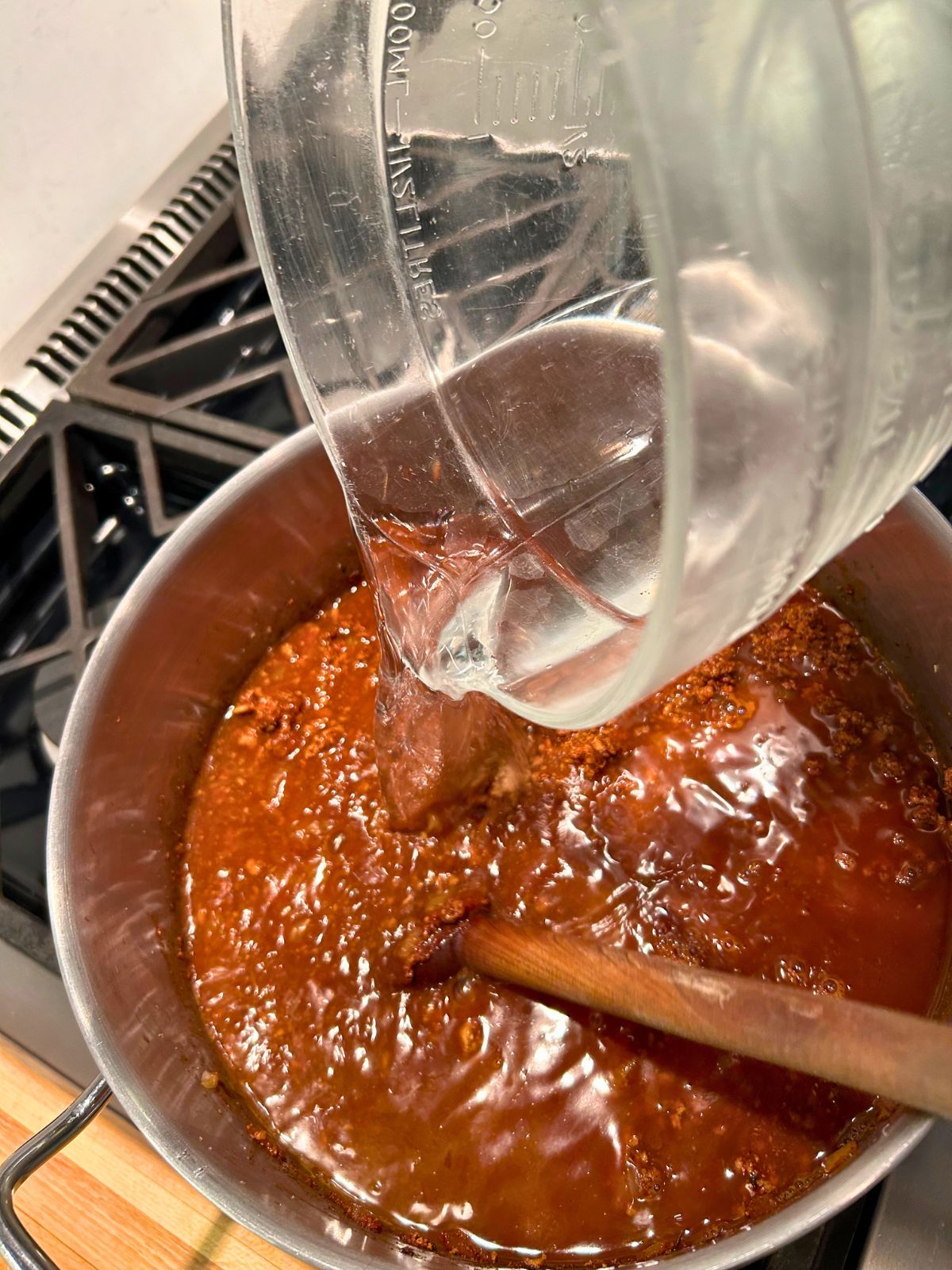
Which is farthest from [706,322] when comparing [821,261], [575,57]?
[575,57]

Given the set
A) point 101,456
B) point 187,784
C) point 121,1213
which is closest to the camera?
point 121,1213

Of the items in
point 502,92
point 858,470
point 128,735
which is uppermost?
point 502,92

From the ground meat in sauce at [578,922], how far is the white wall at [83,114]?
76cm

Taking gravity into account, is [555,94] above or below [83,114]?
above

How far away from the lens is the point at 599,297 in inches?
41.1

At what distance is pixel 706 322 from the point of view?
1.52 ft

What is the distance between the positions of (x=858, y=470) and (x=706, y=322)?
0.15 m

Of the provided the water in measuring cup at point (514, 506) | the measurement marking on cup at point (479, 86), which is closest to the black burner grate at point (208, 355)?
the water in measuring cup at point (514, 506)

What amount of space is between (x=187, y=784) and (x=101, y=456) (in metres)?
0.51

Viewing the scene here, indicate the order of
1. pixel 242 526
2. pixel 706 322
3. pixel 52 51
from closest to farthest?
pixel 706 322, pixel 242 526, pixel 52 51

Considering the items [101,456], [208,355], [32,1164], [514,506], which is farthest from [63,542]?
[32,1164]

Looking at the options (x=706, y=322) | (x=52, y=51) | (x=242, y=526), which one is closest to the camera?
(x=706, y=322)

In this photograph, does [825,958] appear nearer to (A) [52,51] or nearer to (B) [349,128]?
(B) [349,128]

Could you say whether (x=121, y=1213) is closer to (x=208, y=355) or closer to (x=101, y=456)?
(x=101, y=456)
